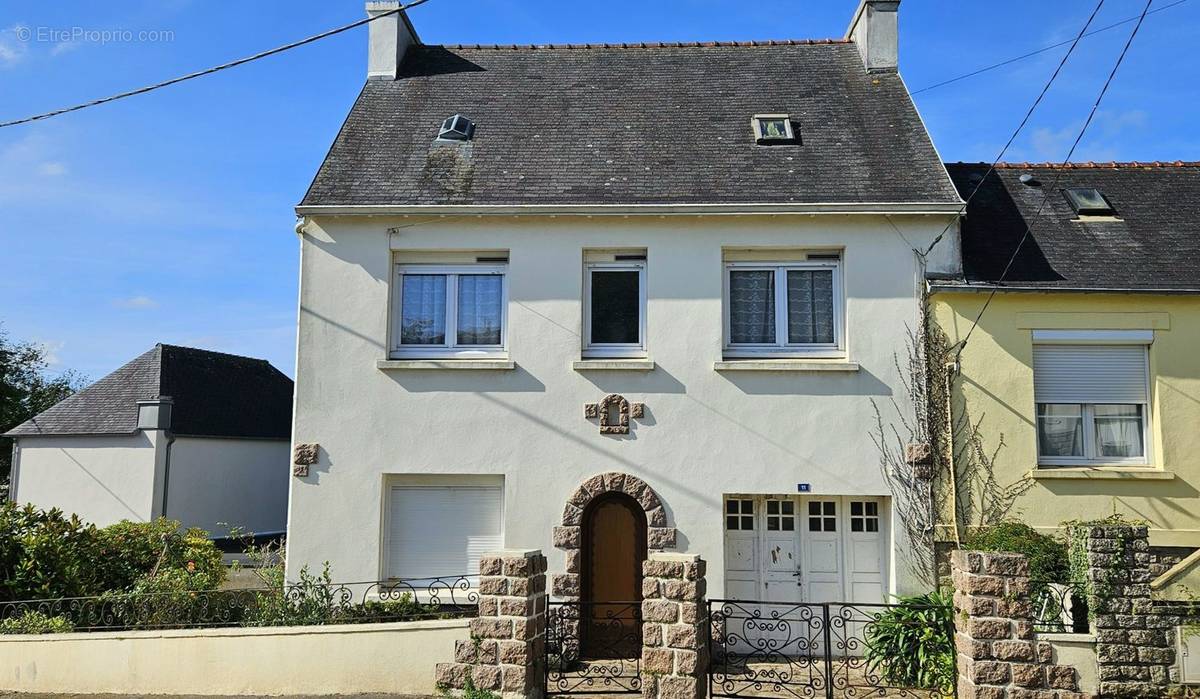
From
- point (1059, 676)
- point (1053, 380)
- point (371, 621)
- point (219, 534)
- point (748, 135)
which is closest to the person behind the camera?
point (1059, 676)

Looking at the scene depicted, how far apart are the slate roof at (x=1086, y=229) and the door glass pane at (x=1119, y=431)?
149 cm

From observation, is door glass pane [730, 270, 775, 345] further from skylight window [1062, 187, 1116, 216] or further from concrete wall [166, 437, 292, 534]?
concrete wall [166, 437, 292, 534]

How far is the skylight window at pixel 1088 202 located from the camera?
12.1 meters

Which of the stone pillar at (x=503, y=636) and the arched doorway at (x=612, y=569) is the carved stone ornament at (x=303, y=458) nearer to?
the arched doorway at (x=612, y=569)

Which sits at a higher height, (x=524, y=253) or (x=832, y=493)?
(x=524, y=253)

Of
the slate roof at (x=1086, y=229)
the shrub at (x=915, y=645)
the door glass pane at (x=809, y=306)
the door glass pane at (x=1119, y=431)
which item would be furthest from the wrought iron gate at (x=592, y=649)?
the door glass pane at (x=1119, y=431)

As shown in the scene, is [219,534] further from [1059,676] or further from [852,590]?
[1059,676]

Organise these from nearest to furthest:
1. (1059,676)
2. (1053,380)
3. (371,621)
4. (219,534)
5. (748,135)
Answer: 1. (1059,676)
2. (371,621)
3. (1053,380)
4. (748,135)
5. (219,534)

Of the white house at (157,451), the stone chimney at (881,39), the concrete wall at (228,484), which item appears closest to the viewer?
the stone chimney at (881,39)

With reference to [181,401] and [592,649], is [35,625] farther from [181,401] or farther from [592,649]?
[181,401]

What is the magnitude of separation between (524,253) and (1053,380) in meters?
6.66

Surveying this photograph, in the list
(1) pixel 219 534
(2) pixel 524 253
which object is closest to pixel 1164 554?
(2) pixel 524 253

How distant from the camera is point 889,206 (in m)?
10.8

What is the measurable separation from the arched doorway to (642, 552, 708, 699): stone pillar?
2539 millimetres
